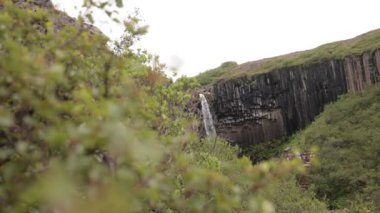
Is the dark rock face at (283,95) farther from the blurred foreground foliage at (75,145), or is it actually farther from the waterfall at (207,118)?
the blurred foreground foliage at (75,145)

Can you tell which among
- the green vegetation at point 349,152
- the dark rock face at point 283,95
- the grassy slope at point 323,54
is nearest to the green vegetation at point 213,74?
the grassy slope at point 323,54

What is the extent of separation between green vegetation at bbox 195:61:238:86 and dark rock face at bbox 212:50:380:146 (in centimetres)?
602

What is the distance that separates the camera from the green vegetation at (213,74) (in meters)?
61.6

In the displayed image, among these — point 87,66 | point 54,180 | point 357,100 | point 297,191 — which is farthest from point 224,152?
point 54,180

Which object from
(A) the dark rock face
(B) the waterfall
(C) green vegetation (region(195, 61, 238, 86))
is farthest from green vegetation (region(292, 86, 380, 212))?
(C) green vegetation (region(195, 61, 238, 86))

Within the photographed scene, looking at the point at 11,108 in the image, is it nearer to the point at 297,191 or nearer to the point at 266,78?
the point at 297,191

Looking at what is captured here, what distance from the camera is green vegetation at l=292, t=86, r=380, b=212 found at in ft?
94.8

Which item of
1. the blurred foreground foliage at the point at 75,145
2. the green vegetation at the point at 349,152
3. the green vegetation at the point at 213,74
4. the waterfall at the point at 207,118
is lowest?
the green vegetation at the point at 349,152

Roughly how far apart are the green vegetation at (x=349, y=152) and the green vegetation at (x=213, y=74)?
1969 centimetres

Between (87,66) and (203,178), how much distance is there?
1.55m

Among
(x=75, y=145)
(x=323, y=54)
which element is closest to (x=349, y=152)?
(x=323, y=54)

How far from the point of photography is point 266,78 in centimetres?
5228

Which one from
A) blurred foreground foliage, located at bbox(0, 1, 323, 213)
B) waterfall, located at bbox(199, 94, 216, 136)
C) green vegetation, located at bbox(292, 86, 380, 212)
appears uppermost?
blurred foreground foliage, located at bbox(0, 1, 323, 213)

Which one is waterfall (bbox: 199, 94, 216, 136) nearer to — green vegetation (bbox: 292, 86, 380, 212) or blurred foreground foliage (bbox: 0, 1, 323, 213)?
green vegetation (bbox: 292, 86, 380, 212)
